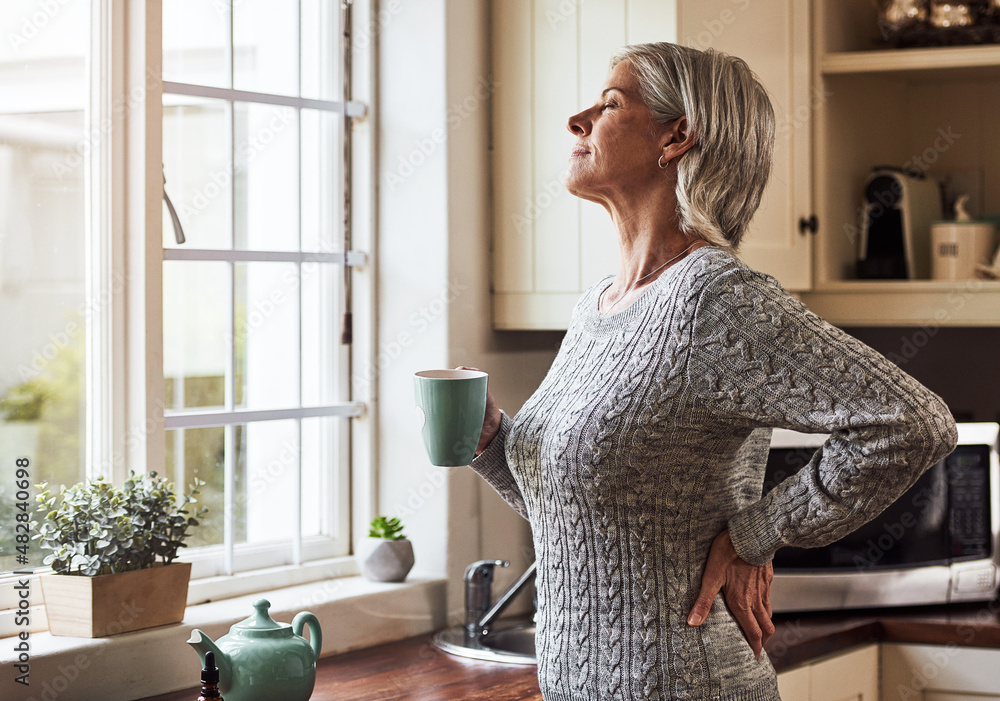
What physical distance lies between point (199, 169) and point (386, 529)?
754mm

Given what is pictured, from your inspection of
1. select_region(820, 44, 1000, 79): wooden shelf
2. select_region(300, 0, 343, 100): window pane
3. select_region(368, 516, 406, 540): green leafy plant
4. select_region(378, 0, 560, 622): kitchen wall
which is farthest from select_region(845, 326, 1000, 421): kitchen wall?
select_region(300, 0, 343, 100): window pane

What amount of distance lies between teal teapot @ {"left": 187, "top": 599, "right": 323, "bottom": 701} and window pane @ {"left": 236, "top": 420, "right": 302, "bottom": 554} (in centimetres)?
52

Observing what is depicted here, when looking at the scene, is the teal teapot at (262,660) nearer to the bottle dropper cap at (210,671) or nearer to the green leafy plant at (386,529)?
the bottle dropper cap at (210,671)

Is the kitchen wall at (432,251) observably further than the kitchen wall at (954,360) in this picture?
No

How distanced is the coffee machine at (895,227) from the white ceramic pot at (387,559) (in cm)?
122

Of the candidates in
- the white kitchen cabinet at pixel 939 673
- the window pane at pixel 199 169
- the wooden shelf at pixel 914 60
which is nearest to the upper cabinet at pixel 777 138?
the wooden shelf at pixel 914 60

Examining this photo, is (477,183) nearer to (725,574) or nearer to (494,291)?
(494,291)

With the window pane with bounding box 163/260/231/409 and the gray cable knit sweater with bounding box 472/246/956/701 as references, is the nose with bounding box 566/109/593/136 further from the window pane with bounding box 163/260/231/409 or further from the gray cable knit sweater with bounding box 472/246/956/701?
the window pane with bounding box 163/260/231/409

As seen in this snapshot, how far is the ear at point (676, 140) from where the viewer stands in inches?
46.7

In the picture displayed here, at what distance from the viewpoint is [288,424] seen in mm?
2041

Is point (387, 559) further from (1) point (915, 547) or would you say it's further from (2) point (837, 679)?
(1) point (915, 547)

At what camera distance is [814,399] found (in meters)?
1.03

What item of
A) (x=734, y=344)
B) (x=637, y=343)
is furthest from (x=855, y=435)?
(x=637, y=343)

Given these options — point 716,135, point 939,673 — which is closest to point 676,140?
point 716,135
